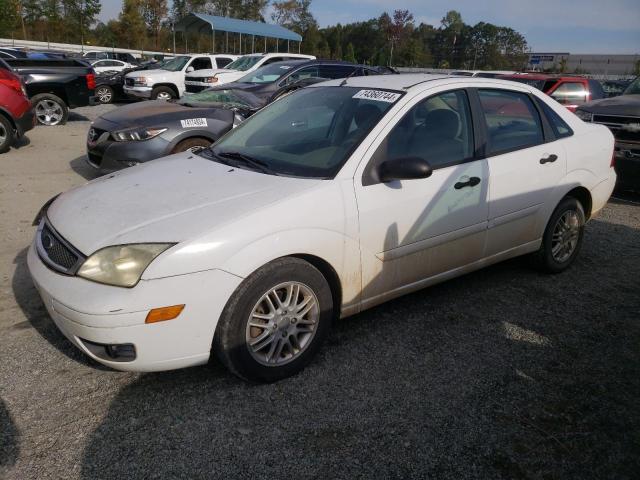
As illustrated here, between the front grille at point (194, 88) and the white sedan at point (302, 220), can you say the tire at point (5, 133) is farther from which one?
the front grille at point (194, 88)

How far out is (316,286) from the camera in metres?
2.93

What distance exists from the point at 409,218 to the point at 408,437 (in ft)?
4.25

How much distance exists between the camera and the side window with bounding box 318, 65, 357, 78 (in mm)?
11188

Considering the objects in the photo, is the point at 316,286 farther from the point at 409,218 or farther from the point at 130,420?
the point at 130,420

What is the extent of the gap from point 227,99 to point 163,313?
20.1 ft

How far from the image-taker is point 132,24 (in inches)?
2147

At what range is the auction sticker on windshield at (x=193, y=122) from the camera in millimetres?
6406

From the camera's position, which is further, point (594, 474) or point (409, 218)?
point (409, 218)

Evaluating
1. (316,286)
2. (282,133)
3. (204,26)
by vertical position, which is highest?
(204,26)


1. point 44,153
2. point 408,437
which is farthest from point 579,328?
point 44,153

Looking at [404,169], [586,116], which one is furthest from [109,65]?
[404,169]

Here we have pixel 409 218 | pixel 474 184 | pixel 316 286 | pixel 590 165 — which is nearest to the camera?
pixel 316 286

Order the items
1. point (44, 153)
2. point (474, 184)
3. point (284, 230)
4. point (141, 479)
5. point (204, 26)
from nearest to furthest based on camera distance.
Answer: point (141, 479), point (284, 230), point (474, 184), point (44, 153), point (204, 26)

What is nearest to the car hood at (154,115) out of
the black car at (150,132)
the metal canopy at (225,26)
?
the black car at (150,132)
